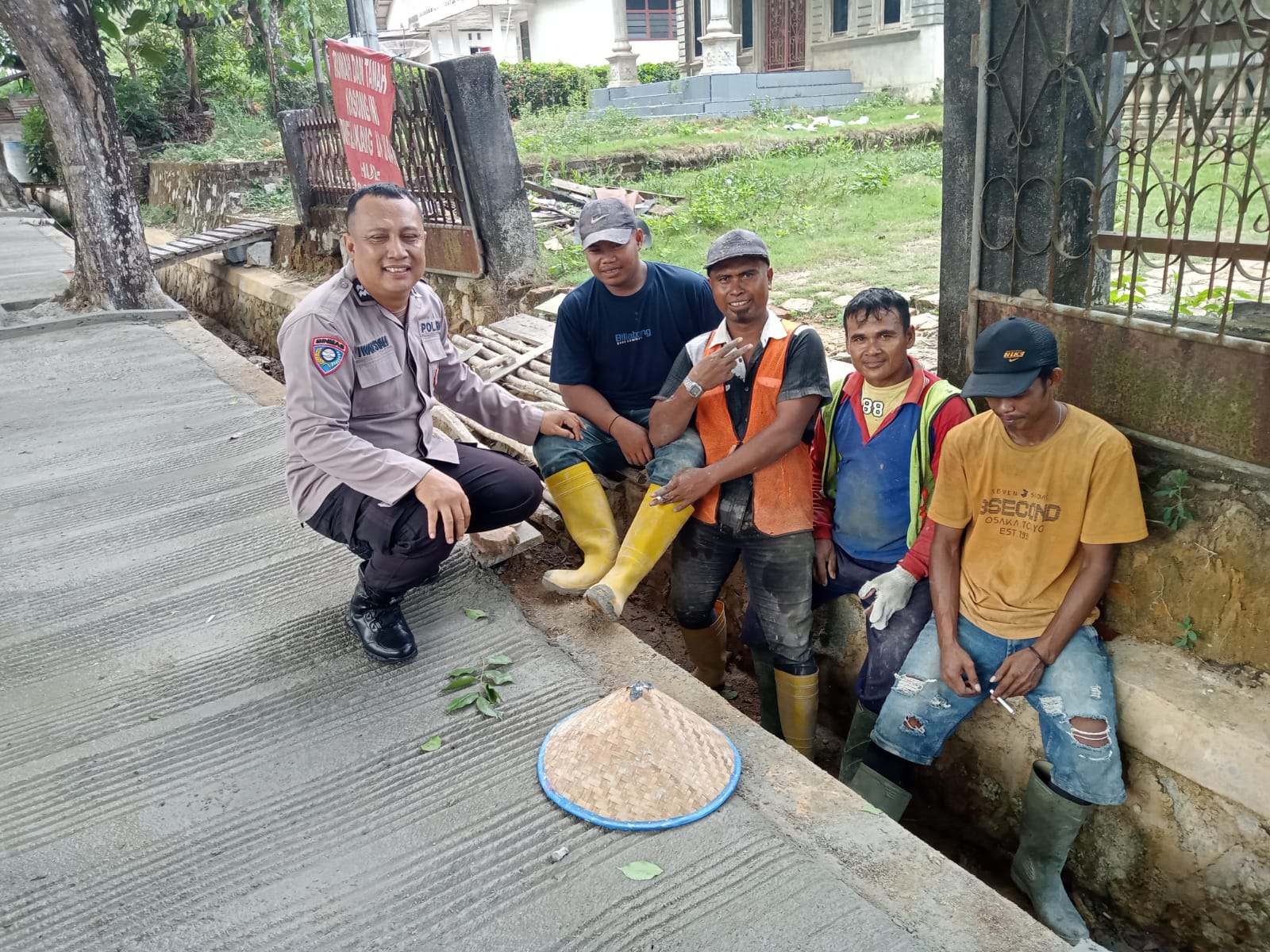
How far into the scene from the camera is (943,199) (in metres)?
3.29

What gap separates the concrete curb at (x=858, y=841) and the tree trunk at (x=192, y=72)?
63.1ft

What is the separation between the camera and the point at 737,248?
2.92 metres

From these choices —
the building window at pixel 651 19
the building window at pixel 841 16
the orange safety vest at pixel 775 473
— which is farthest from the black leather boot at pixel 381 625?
the building window at pixel 651 19

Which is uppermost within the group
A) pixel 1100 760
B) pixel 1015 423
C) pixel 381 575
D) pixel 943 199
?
pixel 943 199

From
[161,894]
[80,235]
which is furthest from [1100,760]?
[80,235]

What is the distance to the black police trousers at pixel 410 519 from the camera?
2.85m

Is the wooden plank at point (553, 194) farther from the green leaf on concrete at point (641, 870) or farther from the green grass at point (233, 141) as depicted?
the green leaf on concrete at point (641, 870)

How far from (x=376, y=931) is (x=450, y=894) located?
173 millimetres

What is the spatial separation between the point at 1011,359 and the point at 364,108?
22.7 ft

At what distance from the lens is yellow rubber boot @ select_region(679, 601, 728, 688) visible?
11.4 ft

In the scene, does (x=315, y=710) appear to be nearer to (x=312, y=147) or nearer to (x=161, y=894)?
(x=161, y=894)

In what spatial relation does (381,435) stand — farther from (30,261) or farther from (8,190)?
(8,190)

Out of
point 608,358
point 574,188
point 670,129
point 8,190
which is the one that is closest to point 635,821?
point 608,358

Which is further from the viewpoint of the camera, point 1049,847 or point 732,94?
point 732,94
